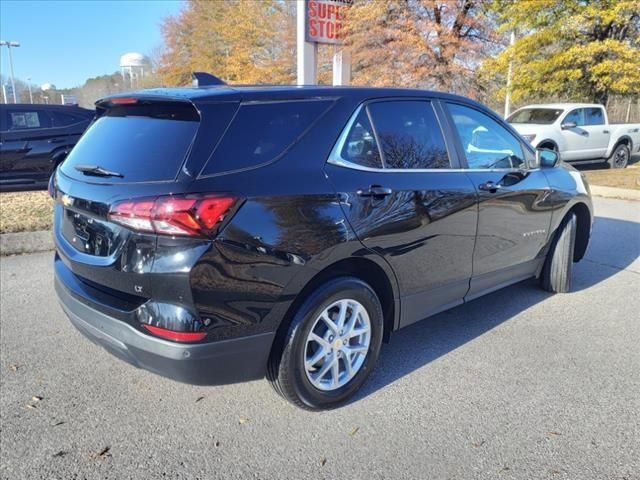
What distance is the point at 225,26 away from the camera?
3030 centimetres

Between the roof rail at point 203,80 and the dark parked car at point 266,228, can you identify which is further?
the roof rail at point 203,80

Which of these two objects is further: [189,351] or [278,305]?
[278,305]

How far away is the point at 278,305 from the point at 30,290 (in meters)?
3.47

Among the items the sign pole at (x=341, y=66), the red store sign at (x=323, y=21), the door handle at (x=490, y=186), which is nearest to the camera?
the door handle at (x=490, y=186)

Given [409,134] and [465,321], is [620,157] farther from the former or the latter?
[409,134]

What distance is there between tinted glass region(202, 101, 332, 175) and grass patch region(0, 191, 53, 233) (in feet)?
16.5

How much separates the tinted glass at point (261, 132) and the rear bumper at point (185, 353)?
2.72 feet

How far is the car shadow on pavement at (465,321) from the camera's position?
3467mm

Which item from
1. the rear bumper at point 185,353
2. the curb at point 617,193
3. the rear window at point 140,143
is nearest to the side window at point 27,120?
the rear window at point 140,143

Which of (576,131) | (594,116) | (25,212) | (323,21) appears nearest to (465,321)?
(25,212)

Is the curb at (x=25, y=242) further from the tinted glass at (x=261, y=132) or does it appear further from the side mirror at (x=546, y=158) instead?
the side mirror at (x=546, y=158)

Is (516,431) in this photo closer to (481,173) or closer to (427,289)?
(427,289)

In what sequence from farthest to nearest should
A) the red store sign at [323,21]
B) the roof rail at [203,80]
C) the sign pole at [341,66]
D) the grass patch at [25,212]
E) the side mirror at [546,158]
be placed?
the sign pole at [341,66] → the red store sign at [323,21] → the grass patch at [25,212] → the side mirror at [546,158] → the roof rail at [203,80]

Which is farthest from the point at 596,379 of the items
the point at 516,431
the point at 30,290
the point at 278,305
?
the point at 30,290
